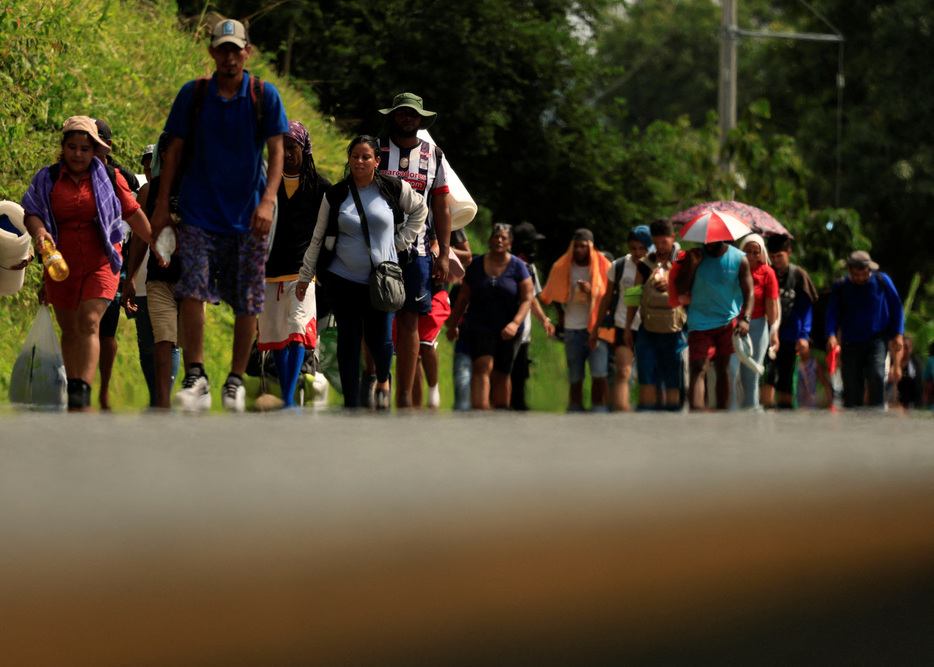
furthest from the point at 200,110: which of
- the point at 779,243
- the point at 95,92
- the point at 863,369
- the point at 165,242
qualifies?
the point at 95,92

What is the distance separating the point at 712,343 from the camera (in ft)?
30.4

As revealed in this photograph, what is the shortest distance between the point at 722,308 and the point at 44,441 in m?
8.30

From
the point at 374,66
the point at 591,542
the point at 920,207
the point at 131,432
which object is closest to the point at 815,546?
→ the point at 591,542

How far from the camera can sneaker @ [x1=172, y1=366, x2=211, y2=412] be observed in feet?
17.7

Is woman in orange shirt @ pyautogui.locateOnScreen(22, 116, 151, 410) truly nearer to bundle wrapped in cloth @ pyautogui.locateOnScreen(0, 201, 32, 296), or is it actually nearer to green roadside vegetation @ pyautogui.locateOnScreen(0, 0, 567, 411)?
bundle wrapped in cloth @ pyautogui.locateOnScreen(0, 201, 32, 296)

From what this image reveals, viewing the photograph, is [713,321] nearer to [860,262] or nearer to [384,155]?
[860,262]

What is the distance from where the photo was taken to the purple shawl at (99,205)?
601cm

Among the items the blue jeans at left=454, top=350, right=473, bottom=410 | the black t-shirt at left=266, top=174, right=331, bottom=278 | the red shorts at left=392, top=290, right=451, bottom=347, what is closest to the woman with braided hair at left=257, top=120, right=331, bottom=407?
the black t-shirt at left=266, top=174, right=331, bottom=278

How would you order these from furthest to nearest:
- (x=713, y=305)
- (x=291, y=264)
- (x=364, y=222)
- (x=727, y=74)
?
(x=727, y=74)
(x=713, y=305)
(x=291, y=264)
(x=364, y=222)

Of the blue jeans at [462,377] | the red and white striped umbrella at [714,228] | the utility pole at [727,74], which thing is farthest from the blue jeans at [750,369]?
the utility pole at [727,74]

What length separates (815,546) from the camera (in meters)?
0.90

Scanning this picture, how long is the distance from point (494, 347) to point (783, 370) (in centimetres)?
298

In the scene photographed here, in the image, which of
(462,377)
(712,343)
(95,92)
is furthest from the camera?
(95,92)

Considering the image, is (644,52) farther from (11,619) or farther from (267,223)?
(11,619)
